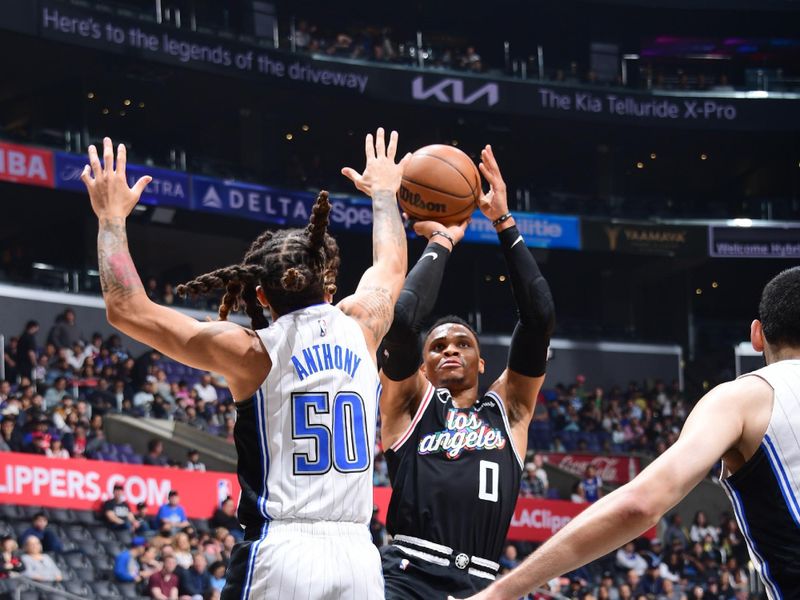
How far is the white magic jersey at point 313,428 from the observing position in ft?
12.5

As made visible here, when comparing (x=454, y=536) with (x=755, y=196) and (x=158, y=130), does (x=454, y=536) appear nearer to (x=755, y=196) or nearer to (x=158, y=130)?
(x=158, y=130)

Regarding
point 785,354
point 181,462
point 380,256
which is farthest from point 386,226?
point 181,462

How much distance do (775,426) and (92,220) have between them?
956 inches

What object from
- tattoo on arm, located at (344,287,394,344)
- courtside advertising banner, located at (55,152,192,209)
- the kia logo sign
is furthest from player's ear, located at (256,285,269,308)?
the kia logo sign

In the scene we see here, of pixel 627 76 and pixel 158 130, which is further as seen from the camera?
pixel 627 76

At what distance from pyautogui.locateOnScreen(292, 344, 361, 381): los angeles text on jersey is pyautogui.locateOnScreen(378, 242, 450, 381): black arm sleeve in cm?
87

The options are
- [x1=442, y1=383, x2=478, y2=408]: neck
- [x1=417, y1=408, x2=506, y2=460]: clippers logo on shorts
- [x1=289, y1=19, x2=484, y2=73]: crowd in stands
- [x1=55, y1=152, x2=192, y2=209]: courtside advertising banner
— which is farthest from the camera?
[x1=289, y1=19, x2=484, y2=73]: crowd in stands

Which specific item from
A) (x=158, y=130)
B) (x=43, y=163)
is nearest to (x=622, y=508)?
(x=43, y=163)

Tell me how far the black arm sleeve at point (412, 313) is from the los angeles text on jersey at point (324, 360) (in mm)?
874

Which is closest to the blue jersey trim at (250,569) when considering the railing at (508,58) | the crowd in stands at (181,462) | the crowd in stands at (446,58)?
the crowd in stands at (181,462)

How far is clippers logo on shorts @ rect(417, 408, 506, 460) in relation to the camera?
16.8ft

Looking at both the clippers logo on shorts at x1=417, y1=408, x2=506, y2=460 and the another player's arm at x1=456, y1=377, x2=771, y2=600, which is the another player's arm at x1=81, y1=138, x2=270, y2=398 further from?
the clippers logo on shorts at x1=417, y1=408, x2=506, y2=460

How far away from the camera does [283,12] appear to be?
1211 inches

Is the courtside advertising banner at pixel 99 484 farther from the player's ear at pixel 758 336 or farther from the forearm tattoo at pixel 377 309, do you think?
the player's ear at pixel 758 336
